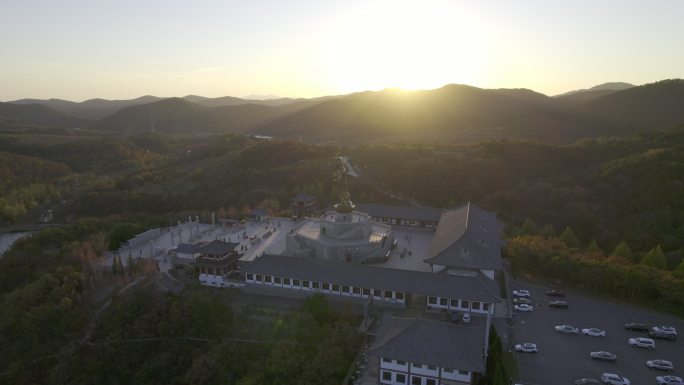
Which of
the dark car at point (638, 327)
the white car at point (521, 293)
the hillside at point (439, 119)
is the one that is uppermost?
the hillside at point (439, 119)

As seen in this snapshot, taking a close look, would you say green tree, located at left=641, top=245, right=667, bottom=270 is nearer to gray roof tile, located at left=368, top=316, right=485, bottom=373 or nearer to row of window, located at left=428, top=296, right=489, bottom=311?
row of window, located at left=428, top=296, right=489, bottom=311

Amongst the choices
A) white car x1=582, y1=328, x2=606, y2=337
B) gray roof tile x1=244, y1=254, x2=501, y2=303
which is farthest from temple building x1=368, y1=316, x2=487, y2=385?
white car x1=582, y1=328, x2=606, y2=337

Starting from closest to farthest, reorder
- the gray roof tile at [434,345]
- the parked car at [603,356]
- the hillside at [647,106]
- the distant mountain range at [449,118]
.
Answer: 1. the gray roof tile at [434,345]
2. the parked car at [603,356]
3. the hillside at [647,106]
4. the distant mountain range at [449,118]

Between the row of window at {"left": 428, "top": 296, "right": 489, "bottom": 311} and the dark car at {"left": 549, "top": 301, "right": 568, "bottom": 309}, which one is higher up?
the row of window at {"left": 428, "top": 296, "right": 489, "bottom": 311}

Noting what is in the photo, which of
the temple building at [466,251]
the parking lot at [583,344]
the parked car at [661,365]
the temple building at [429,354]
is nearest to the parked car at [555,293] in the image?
the parking lot at [583,344]

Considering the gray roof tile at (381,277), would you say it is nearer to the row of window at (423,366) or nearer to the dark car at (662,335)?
the row of window at (423,366)

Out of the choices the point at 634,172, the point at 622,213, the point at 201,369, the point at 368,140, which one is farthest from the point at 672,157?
the point at 368,140
